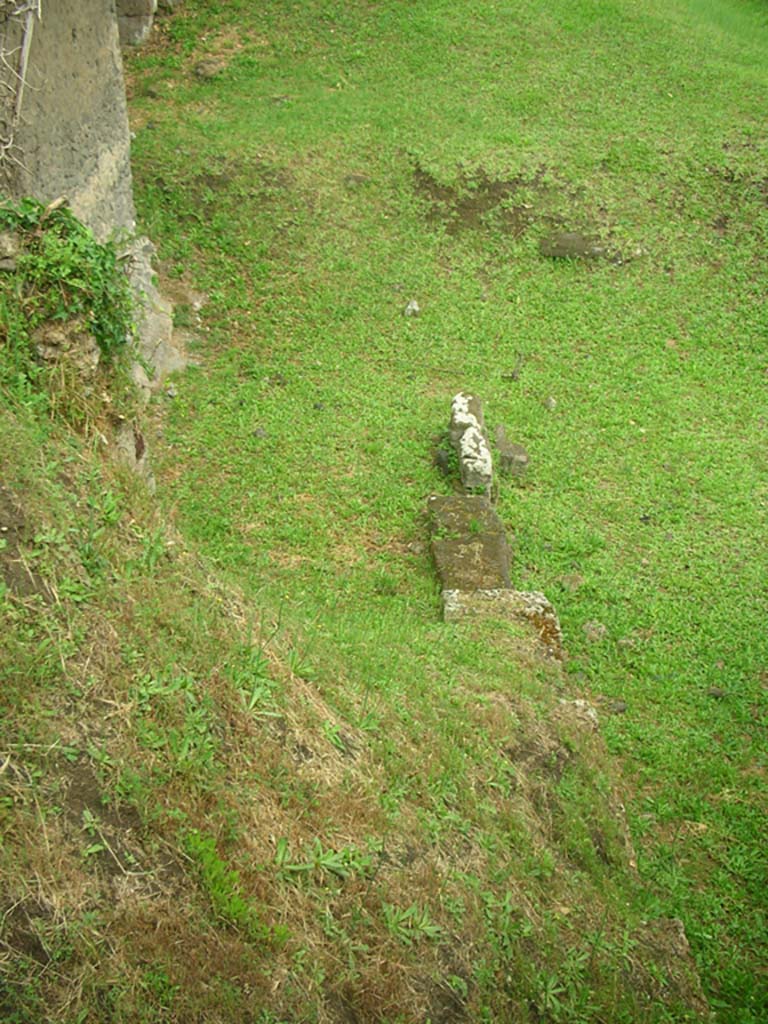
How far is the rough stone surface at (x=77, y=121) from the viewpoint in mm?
6867

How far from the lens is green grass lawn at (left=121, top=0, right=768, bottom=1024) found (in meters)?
5.79

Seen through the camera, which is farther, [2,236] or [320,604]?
[320,604]

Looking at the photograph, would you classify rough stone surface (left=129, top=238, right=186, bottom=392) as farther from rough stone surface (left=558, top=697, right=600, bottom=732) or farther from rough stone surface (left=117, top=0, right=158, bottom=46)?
rough stone surface (left=117, top=0, right=158, bottom=46)

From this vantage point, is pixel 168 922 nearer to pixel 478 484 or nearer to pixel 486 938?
pixel 486 938

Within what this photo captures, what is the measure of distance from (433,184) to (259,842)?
33.6 feet

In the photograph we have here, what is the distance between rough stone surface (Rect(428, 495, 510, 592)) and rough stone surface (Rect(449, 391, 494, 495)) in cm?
35

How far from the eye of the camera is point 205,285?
1018 cm

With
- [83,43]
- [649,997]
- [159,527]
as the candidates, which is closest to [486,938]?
[649,997]

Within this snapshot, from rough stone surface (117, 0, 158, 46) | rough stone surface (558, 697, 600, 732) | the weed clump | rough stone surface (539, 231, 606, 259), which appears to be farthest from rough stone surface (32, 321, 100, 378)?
rough stone surface (117, 0, 158, 46)

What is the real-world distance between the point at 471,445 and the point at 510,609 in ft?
6.98

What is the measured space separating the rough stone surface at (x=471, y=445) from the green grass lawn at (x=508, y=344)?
277mm

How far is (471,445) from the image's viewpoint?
8.01 meters

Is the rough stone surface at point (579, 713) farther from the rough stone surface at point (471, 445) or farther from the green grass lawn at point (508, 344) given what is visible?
the rough stone surface at point (471, 445)

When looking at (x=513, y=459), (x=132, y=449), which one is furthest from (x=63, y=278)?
(x=513, y=459)
